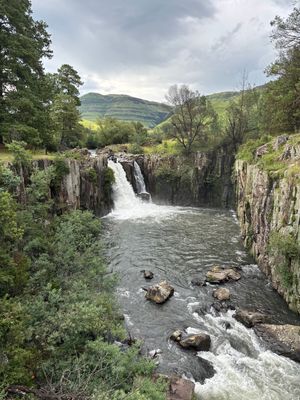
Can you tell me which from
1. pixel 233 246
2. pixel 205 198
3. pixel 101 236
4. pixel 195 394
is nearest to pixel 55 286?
pixel 195 394

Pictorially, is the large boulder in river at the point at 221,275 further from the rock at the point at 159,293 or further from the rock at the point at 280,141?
the rock at the point at 280,141

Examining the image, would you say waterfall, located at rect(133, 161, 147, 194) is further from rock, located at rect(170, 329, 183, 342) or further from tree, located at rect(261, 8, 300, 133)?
rock, located at rect(170, 329, 183, 342)

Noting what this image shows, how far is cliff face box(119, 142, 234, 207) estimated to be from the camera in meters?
39.8

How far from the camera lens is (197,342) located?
12172mm

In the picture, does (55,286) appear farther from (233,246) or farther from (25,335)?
(233,246)

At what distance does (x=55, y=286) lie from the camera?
11.5m

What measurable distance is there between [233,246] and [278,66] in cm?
1750

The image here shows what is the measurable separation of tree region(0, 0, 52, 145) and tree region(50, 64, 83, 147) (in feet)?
45.1

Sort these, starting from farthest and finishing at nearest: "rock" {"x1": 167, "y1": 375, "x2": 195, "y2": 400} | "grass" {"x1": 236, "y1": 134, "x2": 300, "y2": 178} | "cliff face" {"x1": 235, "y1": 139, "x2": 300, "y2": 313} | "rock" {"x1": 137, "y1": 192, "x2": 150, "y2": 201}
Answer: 1. "rock" {"x1": 137, "y1": 192, "x2": 150, "y2": 201}
2. "grass" {"x1": 236, "y1": 134, "x2": 300, "y2": 178}
3. "cliff face" {"x1": 235, "y1": 139, "x2": 300, "y2": 313}
4. "rock" {"x1": 167, "y1": 375, "x2": 195, "y2": 400}

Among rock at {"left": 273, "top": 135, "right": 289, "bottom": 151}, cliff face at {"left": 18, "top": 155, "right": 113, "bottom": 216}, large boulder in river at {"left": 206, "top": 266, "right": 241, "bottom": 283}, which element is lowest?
large boulder in river at {"left": 206, "top": 266, "right": 241, "bottom": 283}

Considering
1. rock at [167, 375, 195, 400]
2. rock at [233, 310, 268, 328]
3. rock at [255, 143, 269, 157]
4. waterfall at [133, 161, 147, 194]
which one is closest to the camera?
rock at [167, 375, 195, 400]

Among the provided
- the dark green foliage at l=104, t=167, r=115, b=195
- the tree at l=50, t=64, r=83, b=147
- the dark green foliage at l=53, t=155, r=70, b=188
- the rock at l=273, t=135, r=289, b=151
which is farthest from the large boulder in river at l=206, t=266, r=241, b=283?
the tree at l=50, t=64, r=83, b=147

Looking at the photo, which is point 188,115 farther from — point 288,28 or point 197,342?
point 197,342

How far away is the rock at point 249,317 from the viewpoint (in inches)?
534
